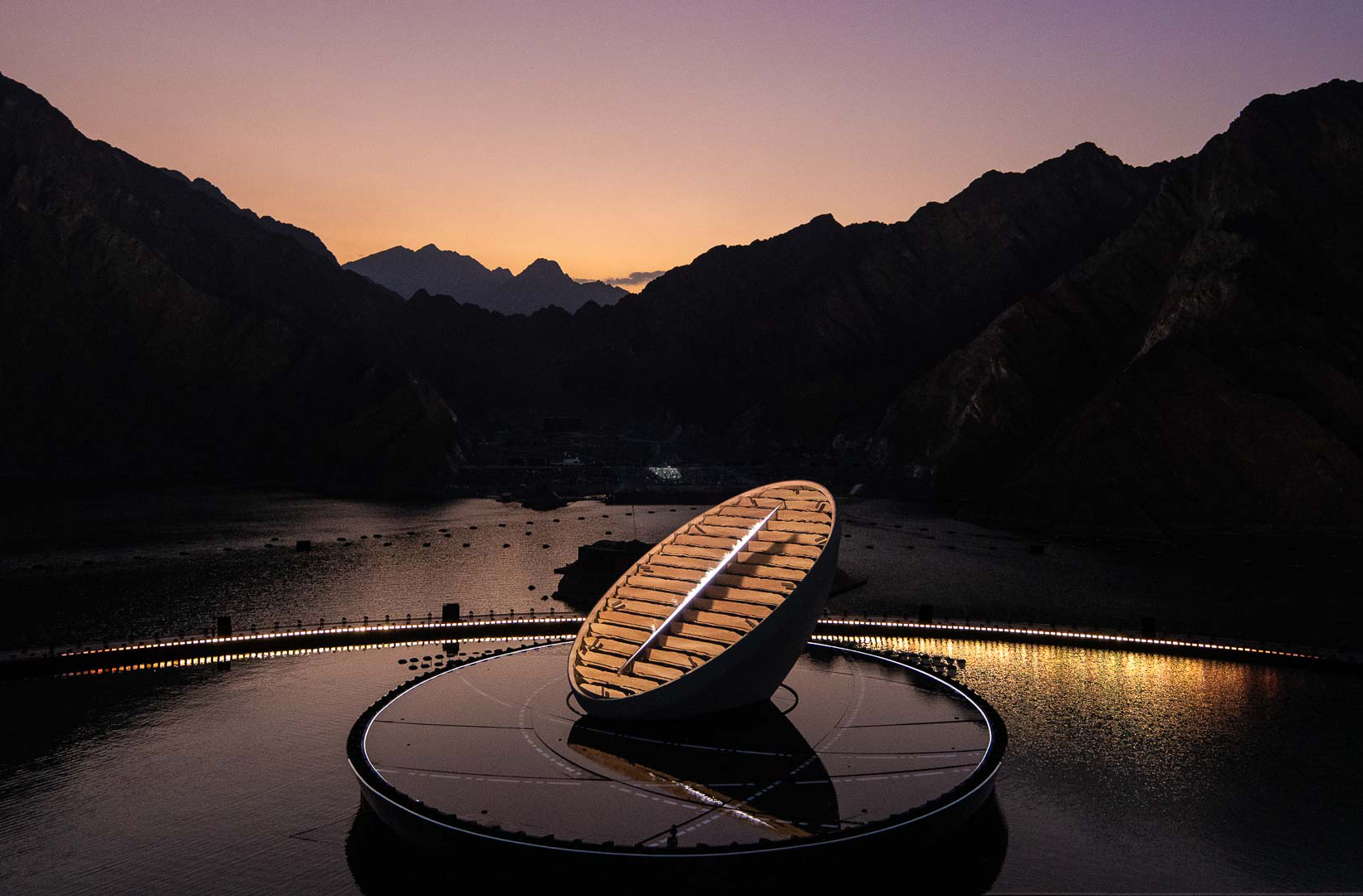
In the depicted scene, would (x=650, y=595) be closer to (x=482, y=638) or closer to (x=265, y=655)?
(x=482, y=638)

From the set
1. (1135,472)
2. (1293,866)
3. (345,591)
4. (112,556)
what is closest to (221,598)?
(345,591)

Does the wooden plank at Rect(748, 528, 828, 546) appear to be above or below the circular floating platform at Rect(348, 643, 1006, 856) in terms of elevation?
above

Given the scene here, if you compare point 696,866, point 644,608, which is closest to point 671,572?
point 644,608

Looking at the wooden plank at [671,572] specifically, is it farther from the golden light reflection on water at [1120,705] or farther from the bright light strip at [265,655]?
the golden light reflection on water at [1120,705]

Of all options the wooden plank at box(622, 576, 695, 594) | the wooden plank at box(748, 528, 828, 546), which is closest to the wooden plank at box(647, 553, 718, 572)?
Answer: the wooden plank at box(622, 576, 695, 594)

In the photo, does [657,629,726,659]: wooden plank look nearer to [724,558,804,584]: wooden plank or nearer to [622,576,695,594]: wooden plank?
[622,576,695,594]: wooden plank
